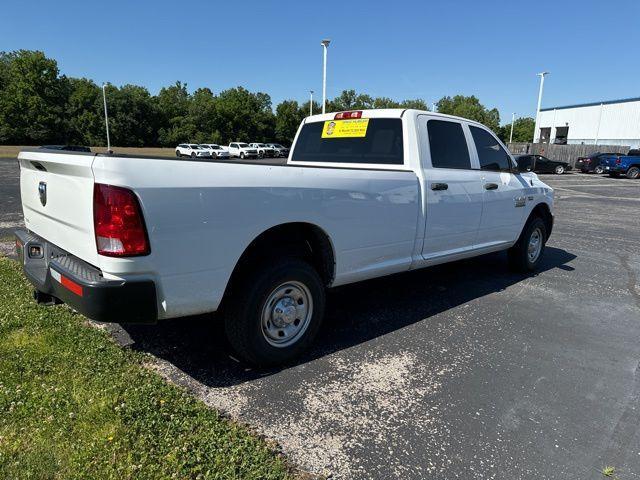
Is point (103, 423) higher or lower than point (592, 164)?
lower

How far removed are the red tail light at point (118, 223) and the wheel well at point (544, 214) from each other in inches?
210

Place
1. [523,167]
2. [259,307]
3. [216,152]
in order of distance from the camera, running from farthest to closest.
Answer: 1. [216,152]
2. [523,167]
3. [259,307]

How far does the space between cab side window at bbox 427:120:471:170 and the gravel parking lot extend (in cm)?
152

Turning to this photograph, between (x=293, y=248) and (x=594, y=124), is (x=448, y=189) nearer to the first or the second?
(x=293, y=248)

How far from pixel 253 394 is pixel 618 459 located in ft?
7.15

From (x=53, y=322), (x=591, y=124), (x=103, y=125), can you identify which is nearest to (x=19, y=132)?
(x=103, y=125)

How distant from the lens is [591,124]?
51.9 m

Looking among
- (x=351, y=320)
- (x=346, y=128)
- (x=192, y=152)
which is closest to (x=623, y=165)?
(x=346, y=128)

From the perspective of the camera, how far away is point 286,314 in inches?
133

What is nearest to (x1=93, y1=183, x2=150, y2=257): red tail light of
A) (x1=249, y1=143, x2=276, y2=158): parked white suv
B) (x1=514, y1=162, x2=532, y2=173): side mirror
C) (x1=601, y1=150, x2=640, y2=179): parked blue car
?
(x1=514, y1=162, x2=532, y2=173): side mirror

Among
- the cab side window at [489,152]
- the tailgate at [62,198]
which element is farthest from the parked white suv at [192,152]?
the tailgate at [62,198]

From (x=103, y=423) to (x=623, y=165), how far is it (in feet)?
112

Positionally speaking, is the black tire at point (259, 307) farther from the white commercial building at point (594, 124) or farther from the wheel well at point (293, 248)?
the white commercial building at point (594, 124)

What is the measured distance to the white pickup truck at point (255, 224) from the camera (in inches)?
99.7
